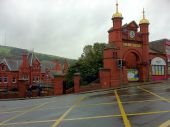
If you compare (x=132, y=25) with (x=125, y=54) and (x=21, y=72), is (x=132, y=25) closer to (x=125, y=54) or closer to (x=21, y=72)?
(x=125, y=54)

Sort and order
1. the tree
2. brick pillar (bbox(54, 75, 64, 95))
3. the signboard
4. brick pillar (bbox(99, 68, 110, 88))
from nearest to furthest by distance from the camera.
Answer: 1. brick pillar (bbox(99, 68, 110, 88))
2. brick pillar (bbox(54, 75, 64, 95))
3. the signboard
4. the tree

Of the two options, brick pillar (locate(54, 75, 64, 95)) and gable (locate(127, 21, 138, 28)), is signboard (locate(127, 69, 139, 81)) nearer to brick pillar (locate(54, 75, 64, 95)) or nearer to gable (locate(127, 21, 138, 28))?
gable (locate(127, 21, 138, 28))

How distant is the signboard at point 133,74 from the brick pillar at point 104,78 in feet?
17.0

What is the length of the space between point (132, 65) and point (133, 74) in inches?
63.2

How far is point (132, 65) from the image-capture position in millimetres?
39719

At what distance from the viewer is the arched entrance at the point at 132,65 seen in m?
38.4

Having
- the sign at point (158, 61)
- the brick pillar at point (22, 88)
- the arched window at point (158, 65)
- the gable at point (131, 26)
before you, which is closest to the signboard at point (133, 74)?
the arched window at point (158, 65)

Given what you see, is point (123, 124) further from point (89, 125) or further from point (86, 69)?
point (86, 69)

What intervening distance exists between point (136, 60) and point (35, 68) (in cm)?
4167

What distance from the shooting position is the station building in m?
35.0

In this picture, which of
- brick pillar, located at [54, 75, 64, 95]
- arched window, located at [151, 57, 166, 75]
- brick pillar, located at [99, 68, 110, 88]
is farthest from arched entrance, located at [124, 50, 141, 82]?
brick pillar, located at [54, 75, 64, 95]

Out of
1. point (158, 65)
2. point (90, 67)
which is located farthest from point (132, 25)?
point (90, 67)

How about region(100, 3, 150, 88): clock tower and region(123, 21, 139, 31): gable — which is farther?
region(123, 21, 139, 31): gable

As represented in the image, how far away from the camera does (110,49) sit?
3547 centimetres
